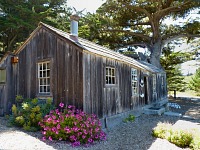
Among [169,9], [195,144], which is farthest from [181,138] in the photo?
[169,9]

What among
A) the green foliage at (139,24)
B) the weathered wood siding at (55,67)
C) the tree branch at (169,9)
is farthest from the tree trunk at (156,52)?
the weathered wood siding at (55,67)

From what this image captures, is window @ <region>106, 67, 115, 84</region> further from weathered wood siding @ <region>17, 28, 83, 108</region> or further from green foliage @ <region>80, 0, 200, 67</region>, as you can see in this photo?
green foliage @ <region>80, 0, 200, 67</region>

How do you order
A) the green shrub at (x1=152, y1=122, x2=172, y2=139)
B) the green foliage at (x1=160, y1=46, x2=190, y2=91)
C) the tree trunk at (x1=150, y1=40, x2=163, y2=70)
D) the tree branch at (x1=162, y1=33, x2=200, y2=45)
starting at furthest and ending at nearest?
the green foliage at (x1=160, y1=46, x2=190, y2=91) < the tree trunk at (x1=150, y1=40, x2=163, y2=70) < the tree branch at (x1=162, y1=33, x2=200, y2=45) < the green shrub at (x1=152, y1=122, x2=172, y2=139)

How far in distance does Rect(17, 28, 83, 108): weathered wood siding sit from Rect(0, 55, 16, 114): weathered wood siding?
33cm

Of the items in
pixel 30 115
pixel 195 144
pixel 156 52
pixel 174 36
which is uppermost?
pixel 174 36

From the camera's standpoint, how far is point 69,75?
7.88 metres

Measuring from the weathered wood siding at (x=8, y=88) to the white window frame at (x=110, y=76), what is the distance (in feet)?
Result: 17.4

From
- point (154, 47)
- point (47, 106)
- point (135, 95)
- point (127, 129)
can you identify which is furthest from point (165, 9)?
point (47, 106)

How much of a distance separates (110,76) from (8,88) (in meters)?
5.57

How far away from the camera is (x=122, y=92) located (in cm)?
1002

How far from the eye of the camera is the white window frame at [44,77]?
8.88 meters

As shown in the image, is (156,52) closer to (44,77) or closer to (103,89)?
(103,89)

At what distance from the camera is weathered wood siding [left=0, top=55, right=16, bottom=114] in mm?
10059

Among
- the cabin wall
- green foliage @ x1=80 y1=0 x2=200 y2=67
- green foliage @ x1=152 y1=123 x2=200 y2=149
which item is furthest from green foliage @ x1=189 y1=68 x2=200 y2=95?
green foliage @ x1=152 y1=123 x2=200 y2=149
